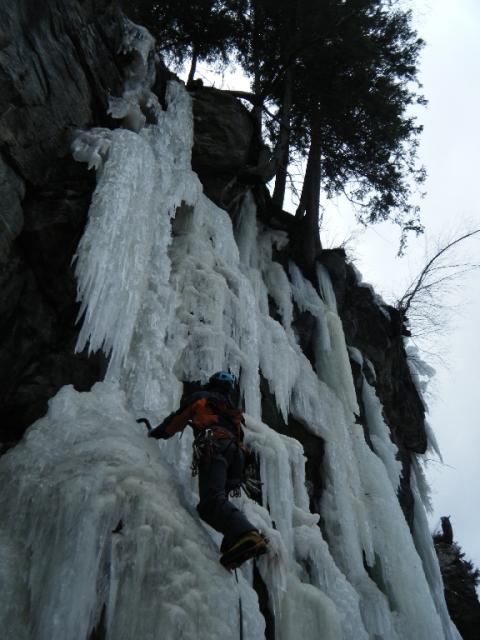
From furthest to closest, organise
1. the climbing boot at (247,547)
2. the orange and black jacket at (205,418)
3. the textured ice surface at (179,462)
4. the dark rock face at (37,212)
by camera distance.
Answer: the dark rock face at (37,212) < the orange and black jacket at (205,418) < the climbing boot at (247,547) < the textured ice surface at (179,462)

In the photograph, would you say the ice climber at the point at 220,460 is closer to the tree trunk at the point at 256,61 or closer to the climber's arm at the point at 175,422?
the climber's arm at the point at 175,422

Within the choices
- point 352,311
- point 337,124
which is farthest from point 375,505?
point 337,124

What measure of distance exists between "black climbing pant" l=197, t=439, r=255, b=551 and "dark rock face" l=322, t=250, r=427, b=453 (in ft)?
25.3

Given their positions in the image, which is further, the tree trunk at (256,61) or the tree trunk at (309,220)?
the tree trunk at (309,220)

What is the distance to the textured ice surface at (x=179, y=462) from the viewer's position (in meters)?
2.83

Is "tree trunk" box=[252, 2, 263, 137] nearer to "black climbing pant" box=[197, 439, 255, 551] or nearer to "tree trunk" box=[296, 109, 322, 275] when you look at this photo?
"tree trunk" box=[296, 109, 322, 275]

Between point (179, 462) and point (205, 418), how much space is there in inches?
41.8

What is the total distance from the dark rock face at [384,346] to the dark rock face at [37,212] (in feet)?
20.9

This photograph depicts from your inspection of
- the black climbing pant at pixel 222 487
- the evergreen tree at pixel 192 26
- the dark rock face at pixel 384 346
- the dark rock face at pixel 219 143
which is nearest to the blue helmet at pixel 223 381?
the black climbing pant at pixel 222 487

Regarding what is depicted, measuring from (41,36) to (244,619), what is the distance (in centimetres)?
586

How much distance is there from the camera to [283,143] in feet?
32.7

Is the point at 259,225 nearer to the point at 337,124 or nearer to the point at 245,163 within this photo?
the point at 245,163

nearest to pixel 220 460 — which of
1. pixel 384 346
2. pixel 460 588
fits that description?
pixel 384 346

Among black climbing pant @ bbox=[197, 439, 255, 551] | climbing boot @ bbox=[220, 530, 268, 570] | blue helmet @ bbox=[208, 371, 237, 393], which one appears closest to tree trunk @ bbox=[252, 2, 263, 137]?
blue helmet @ bbox=[208, 371, 237, 393]
